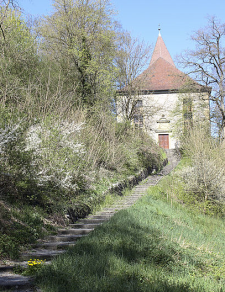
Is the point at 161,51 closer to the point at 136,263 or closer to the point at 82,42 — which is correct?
the point at 82,42

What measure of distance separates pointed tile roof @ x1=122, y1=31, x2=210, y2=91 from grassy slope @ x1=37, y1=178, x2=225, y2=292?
1998 cm

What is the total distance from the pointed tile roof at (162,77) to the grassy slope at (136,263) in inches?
787

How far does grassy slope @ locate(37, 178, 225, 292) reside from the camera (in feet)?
15.3

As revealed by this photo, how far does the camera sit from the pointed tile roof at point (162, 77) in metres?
27.3

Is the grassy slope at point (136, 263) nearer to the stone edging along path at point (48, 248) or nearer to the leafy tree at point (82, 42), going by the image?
the stone edging along path at point (48, 248)

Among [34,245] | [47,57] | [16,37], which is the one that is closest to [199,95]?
[47,57]

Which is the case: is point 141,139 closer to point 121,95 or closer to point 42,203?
point 121,95

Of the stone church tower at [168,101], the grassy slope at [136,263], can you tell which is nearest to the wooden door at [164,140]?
the stone church tower at [168,101]

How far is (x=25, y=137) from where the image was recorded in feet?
28.4

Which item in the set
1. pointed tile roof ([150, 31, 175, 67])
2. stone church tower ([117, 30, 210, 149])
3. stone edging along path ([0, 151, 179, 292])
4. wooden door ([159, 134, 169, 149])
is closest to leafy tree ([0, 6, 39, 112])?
stone edging along path ([0, 151, 179, 292])

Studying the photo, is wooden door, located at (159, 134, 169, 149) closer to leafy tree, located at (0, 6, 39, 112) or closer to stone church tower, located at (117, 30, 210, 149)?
stone church tower, located at (117, 30, 210, 149)

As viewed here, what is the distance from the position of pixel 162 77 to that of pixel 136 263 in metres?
39.1

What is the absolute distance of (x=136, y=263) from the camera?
17.9ft

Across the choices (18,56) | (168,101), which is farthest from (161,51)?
(18,56)
